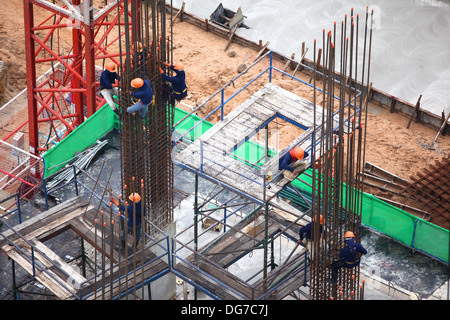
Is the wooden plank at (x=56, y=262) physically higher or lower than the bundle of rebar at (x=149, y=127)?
lower

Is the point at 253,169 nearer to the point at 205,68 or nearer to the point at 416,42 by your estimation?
the point at 205,68

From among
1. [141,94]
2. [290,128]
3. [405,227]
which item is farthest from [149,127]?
[290,128]

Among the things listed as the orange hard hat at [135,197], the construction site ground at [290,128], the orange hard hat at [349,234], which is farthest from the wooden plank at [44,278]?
the orange hard hat at [349,234]

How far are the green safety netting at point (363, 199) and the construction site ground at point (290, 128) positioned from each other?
481mm

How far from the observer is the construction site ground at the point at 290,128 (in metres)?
34.3

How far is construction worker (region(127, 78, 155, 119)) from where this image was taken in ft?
93.3

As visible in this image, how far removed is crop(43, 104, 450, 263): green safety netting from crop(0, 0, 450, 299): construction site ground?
481 millimetres

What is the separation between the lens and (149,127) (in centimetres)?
3027

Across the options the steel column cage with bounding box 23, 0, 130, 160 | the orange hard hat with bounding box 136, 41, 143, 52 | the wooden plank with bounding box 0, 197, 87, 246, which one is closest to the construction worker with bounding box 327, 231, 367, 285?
the orange hard hat with bounding box 136, 41, 143, 52

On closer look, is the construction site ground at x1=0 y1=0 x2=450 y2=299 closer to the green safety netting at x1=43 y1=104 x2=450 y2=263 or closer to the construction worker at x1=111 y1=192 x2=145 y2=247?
the green safety netting at x1=43 y1=104 x2=450 y2=263

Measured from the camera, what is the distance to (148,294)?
1231 inches

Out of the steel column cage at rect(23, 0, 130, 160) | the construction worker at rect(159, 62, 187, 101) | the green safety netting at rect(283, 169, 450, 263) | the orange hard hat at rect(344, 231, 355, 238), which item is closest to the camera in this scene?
the orange hard hat at rect(344, 231, 355, 238)

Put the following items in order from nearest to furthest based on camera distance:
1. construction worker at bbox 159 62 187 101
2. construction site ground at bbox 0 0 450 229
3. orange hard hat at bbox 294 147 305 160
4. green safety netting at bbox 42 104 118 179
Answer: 1. orange hard hat at bbox 294 147 305 160
2. construction worker at bbox 159 62 187 101
3. green safety netting at bbox 42 104 118 179
4. construction site ground at bbox 0 0 450 229

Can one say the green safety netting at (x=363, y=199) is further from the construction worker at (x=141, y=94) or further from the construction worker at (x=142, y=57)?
the construction worker at (x=141, y=94)
